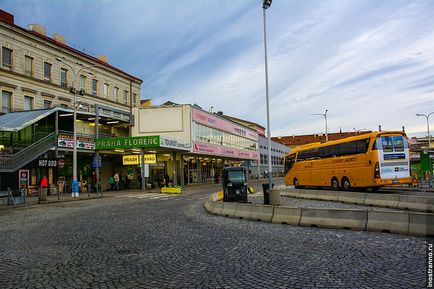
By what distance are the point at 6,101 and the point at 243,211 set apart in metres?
31.5

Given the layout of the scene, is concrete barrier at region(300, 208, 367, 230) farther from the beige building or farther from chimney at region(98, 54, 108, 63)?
chimney at region(98, 54, 108, 63)

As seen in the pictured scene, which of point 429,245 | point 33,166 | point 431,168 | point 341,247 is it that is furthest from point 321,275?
point 33,166

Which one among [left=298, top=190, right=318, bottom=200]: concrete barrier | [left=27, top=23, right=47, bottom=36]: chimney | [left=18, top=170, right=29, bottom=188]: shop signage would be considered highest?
[left=27, top=23, right=47, bottom=36]: chimney

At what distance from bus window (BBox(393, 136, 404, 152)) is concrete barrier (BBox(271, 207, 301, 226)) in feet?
42.2

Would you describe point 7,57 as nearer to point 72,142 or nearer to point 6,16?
point 6,16

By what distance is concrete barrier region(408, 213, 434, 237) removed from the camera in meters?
8.96

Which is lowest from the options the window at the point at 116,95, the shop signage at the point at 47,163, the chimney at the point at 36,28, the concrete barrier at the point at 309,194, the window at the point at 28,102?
the concrete barrier at the point at 309,194

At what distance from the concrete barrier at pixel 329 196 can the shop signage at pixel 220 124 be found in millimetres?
25928

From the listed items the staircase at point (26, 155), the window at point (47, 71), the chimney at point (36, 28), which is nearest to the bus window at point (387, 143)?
the staircase at point (26, 155)

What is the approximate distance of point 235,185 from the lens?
70.3 ft

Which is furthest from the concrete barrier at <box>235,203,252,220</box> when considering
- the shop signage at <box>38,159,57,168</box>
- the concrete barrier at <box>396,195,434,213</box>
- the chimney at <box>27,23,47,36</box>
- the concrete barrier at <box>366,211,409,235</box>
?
the chimney at <box>27,23,47,36</box>

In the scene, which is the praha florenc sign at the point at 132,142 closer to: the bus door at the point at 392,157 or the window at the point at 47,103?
the window at the point at 47,103

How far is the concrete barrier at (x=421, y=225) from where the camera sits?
8.96m

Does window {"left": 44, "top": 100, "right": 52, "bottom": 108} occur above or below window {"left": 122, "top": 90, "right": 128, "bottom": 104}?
below
